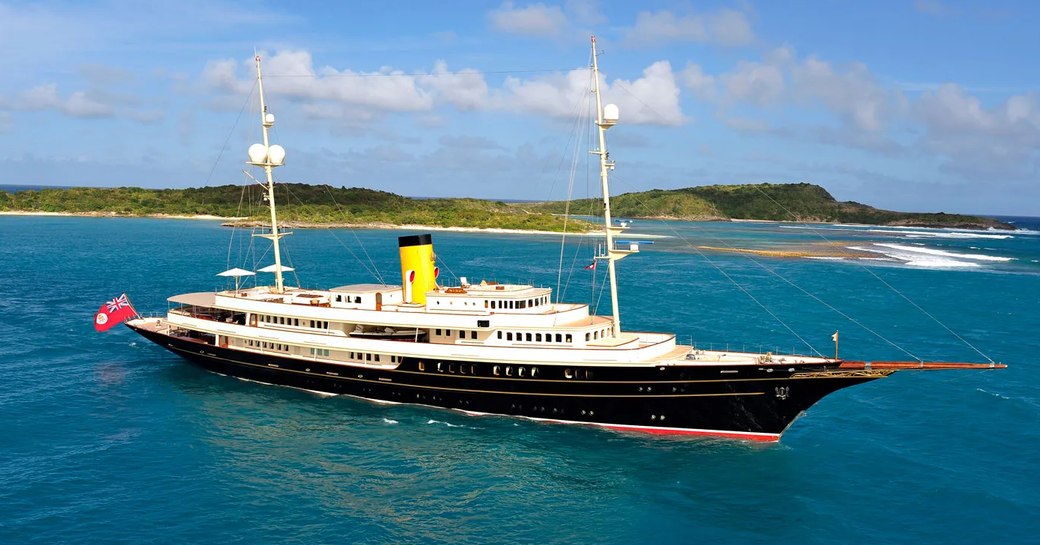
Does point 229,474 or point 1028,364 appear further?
point 1028,364

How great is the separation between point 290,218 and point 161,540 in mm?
148956

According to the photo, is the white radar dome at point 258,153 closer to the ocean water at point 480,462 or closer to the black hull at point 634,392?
the ocean water at point 480,462

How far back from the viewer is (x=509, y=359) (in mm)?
28891

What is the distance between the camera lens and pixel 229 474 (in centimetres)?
2420

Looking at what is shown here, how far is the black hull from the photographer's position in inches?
1058

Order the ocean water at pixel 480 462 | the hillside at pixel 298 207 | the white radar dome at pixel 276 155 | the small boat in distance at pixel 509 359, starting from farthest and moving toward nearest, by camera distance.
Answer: the hillside at pixel 298 207 → the white radar dome at pixel 276 155 → the small boat in distance at pixel 509 359 → the ocean water at pixel 480 462

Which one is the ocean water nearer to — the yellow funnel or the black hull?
the black hull

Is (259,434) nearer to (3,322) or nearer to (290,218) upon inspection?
(3,322)

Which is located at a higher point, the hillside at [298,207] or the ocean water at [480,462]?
the hillside at [298,207]

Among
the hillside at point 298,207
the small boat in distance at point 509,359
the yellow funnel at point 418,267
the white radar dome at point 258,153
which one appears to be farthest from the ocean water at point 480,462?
the hillside at point 298,207

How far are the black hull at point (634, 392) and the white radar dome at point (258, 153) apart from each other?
1282 cm

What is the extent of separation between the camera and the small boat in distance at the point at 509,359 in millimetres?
27188

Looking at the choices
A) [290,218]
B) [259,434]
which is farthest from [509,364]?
[290,218]

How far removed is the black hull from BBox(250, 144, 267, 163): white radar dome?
42.0ft
